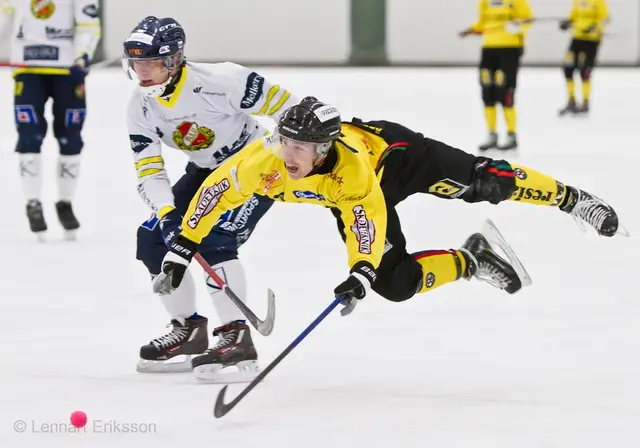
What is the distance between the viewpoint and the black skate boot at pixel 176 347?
3.80 meters

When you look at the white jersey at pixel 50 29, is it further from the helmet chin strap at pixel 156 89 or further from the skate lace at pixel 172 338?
the skate lace at pixel 172 338

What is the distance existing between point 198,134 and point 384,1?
41.8 ft

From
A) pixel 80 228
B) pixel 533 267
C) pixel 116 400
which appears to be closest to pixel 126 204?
pixel 80 228

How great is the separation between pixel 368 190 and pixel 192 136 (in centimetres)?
75

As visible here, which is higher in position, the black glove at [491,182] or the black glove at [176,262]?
the black glove at [491,182]

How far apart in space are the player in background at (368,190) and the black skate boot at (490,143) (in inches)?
194

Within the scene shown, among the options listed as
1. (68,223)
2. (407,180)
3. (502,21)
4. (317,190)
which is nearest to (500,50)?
(502,21)

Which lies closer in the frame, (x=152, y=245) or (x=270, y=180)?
(x=270, y=180)

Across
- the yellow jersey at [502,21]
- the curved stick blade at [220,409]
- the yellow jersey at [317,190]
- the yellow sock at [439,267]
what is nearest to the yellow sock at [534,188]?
the yellow sock at [439,267]

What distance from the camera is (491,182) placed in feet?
12.9

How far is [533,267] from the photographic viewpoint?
537cm

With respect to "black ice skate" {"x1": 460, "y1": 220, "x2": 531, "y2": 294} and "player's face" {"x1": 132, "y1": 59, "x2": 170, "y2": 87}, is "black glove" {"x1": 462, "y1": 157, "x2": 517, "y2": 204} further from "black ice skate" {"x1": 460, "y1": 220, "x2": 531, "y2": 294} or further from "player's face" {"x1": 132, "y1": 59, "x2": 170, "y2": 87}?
"player's face" {"x1": 132, "y1": 59, "x2": 170, "y2": 87}

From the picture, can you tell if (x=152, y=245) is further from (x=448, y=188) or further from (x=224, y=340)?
(x=448, y=188)

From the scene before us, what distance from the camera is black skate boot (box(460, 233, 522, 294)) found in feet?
14.1
